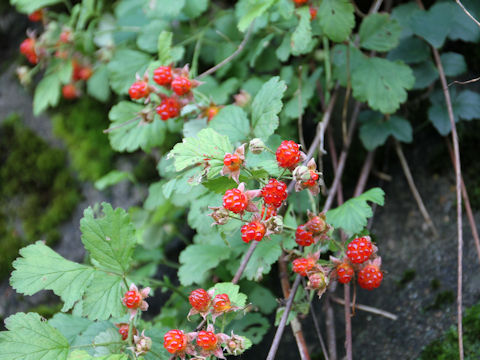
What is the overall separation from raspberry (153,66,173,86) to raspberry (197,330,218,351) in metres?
0.65

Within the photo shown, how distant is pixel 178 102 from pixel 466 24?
38.5 inches

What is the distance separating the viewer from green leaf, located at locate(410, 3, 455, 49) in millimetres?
1530

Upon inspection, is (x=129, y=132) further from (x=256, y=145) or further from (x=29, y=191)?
(x=29, y=191)

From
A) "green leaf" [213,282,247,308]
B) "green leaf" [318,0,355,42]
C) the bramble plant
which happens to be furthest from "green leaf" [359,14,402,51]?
"green leaf" [213,282,247,308]

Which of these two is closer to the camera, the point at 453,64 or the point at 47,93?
the point at 453,64

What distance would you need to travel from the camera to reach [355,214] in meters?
1.15

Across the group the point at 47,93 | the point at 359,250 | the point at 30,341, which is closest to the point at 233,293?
the point at 359,250

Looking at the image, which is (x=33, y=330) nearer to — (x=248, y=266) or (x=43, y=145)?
(x=248, y=266)

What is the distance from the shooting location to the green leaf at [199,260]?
1402 mm

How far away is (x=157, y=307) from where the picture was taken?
1.85 m

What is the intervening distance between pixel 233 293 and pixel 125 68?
0.99 m

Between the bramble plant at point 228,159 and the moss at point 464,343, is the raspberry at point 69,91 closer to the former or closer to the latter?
the bramble plant at point 228,159

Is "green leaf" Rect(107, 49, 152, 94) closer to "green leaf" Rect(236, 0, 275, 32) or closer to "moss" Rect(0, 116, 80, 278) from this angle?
"green leaf" Rect(236, 0, 275, 32)

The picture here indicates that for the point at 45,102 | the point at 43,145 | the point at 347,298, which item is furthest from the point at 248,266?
the point at 43,145
